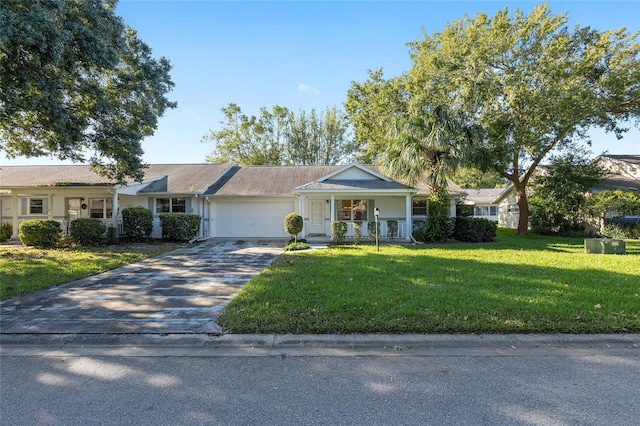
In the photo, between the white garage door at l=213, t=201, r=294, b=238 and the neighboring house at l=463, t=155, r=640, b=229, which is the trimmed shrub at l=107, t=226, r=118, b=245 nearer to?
the white garage door at l=213, t=201, r=294, b=238

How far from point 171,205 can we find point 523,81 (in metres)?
18.7

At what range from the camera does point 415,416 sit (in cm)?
263

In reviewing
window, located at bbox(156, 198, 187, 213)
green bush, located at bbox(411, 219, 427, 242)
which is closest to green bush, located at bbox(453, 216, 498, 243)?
green bush, located at bbox(411, 219, 427, 242)

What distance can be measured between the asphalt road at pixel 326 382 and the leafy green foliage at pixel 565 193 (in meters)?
20.2

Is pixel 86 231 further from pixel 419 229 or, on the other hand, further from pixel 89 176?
pixel 419 229

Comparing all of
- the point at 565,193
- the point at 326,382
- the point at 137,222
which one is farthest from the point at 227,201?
the point at 565,193

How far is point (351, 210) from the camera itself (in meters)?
17.4

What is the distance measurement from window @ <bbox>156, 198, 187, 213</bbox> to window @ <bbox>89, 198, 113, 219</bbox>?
7.48 feet

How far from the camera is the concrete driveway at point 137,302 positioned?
15.2 feet

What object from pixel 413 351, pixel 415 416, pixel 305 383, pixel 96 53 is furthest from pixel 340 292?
pixel 96 53

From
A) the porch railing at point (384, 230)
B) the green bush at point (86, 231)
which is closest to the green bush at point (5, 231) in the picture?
the green bush at point (86, 231)

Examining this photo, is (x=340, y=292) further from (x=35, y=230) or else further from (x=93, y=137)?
(x=35, y=230)

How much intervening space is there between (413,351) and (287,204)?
1445 cm

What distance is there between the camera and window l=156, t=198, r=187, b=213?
17.2 meters
